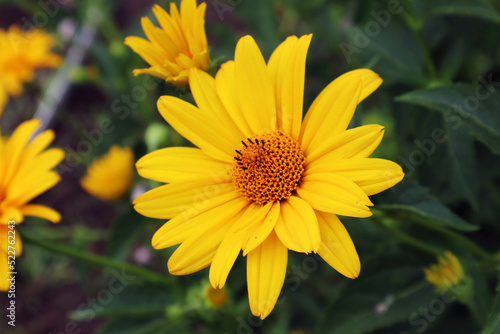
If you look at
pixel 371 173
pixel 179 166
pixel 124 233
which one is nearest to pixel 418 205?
pixel 371 173

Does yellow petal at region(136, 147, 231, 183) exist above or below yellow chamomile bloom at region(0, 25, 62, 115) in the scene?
below

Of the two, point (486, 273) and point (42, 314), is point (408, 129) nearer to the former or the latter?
point (486, 273)

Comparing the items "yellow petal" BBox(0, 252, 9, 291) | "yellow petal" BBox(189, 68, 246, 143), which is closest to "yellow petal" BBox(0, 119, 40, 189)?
"yellow petal" BBox(0, 252, 9, 291)

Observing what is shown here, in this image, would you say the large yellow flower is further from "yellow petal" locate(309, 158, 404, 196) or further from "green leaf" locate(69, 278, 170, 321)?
"green leaf" locate(69, 278, 170, 321)

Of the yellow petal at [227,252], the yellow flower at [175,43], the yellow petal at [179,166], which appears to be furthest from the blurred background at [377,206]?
the yellow petal at [227,252]

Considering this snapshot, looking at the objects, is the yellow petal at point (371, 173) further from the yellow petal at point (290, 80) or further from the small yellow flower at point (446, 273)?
the small yellow flower at point (446, 273)

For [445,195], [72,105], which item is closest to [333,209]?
[445,195]

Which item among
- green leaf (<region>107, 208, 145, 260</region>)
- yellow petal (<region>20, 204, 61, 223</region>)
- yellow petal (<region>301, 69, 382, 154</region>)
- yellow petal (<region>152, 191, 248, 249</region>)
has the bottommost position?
green leaf (<region>107, 208, 145, 260</region>)
